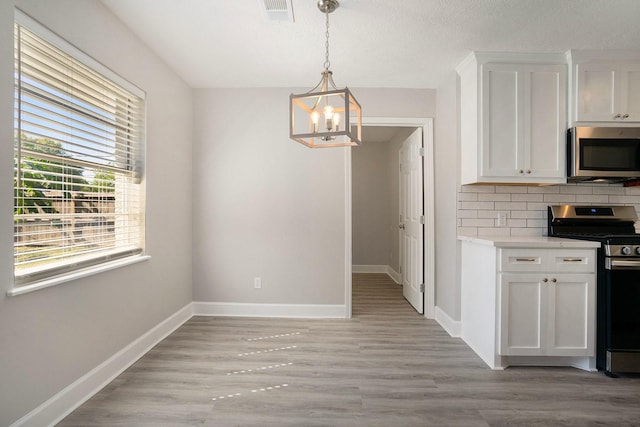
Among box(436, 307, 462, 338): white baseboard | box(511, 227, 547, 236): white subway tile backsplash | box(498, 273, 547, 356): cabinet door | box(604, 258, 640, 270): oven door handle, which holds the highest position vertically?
box(511, 227, 547, 236): white subway tile backsplash

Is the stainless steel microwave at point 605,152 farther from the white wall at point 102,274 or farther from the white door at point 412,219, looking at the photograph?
the white wall at point 102,274

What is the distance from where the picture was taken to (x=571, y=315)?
Result: 2.31m

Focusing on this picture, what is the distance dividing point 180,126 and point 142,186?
0.89 m

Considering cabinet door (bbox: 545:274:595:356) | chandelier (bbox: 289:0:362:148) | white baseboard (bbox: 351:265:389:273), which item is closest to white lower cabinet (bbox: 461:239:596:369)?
cabinet door (bbox: 545:274:595:356)

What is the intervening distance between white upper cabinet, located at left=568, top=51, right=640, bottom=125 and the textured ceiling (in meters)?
0.10

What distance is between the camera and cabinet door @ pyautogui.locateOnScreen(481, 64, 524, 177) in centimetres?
263

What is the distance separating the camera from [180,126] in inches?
126

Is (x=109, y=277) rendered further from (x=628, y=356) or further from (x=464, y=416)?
(x=628, y=356)

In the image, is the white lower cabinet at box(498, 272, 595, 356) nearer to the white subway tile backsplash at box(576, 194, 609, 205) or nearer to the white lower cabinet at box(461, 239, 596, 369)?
the white lower cabinet at box(461, 239, 596, 369)

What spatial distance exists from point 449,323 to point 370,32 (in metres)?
2.61

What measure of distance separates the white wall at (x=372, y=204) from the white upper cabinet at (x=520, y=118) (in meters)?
3.32

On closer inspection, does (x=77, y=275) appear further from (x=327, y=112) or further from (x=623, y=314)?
(x=623, y=314)

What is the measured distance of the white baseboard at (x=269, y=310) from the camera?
3445mm

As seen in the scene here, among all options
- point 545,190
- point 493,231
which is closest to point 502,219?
point 493,231
